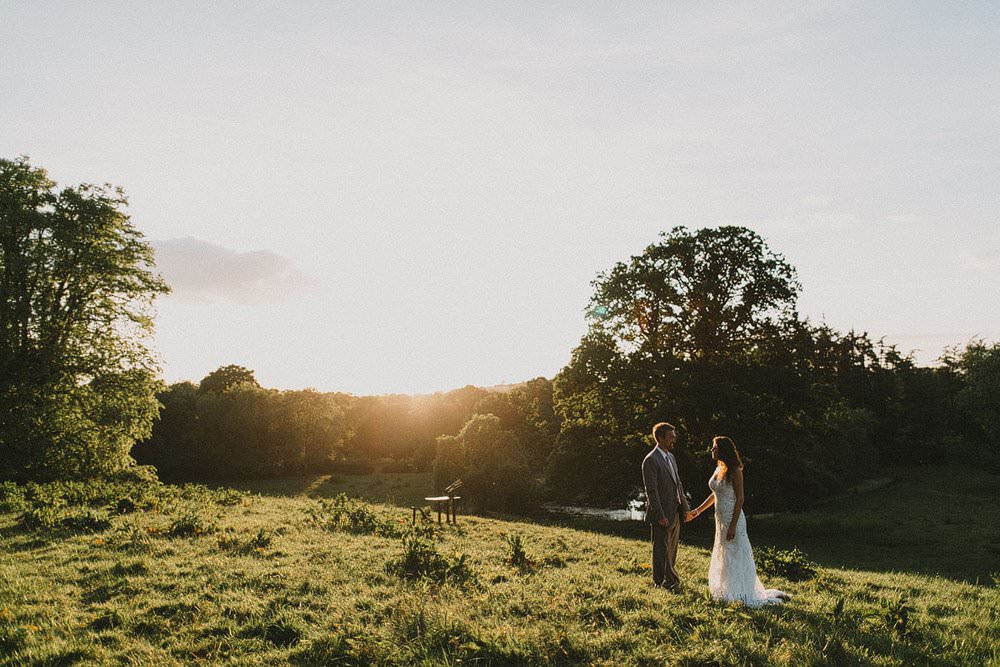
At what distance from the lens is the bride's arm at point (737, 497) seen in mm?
9516

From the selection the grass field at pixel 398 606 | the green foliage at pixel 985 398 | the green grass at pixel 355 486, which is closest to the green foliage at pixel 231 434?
the green grass at pixel 355 486

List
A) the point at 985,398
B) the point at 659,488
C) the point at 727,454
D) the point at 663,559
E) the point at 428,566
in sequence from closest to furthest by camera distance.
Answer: the point at 727,454, the point at 663,559, the point at 659,488, the point at 428,566, the point at 985,398

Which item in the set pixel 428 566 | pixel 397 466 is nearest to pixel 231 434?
pixel 397 466

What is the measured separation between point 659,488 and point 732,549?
1474mm

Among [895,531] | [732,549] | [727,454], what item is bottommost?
[895,531]

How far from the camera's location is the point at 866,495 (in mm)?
46562

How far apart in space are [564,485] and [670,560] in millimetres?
29002

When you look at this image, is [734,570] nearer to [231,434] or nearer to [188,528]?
[188,528]

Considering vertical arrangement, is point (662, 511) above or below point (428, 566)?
above

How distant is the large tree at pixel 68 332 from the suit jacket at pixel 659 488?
2901 centimetres

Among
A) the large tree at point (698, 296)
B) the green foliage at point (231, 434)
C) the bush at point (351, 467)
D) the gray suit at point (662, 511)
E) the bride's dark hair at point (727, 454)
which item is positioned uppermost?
the large tree at point (698, 296)

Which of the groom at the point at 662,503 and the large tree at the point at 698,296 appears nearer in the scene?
the groom at the point at 662,503

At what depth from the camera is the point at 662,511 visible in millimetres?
10102

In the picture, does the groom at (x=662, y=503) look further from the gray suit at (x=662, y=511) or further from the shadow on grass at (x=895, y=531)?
the shadow on grass at (x=895, y=531)
